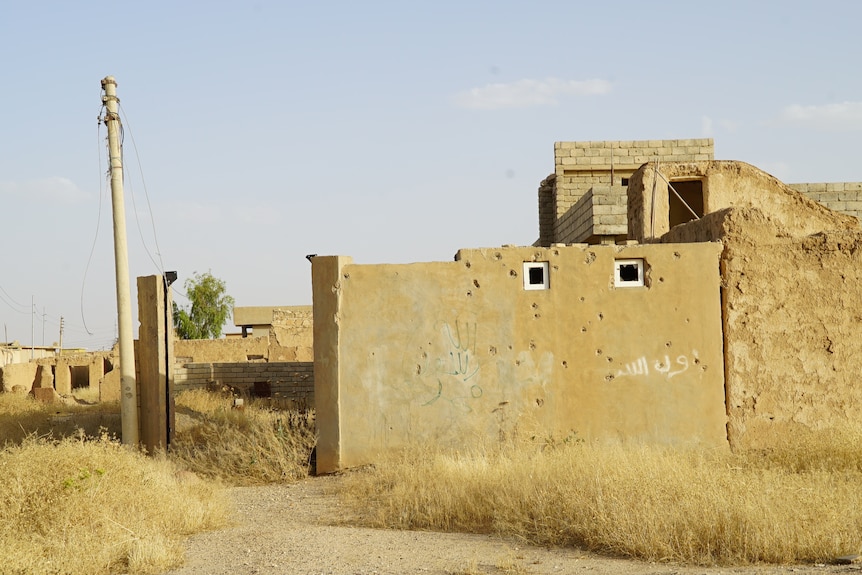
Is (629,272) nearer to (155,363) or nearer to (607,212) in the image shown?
(607,212)

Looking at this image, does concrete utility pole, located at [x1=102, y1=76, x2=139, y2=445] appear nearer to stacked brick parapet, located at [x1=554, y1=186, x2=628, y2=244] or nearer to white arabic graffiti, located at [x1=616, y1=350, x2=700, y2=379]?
white arabic graffiti, located at [x1=616, y1=350, x2=700, y2=379]

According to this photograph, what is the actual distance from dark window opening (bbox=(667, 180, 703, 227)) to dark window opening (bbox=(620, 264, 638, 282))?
3893 millimetres

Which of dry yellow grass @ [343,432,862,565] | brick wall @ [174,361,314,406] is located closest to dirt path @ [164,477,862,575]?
dry yellow grass @ [343,432,862,565]

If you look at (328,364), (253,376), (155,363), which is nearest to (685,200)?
(328,364)

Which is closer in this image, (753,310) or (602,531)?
(602,531)

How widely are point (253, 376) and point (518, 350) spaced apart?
10867 mm

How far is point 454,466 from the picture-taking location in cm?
888

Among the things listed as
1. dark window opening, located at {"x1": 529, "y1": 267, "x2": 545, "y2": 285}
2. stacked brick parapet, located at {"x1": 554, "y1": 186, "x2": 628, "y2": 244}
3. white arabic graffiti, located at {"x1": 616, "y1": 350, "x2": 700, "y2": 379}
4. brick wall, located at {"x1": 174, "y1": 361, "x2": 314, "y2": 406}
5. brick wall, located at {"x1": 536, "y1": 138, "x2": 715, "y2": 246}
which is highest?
brick wall, located at {"x1": 536, "y1": 138, "x2": 715, "y2": 246}

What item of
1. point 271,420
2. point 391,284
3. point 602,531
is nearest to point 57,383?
point 271,420

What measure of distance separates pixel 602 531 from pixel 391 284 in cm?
464

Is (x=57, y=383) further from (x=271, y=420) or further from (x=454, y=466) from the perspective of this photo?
(x=454, y=466)

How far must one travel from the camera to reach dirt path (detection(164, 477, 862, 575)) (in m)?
6.14

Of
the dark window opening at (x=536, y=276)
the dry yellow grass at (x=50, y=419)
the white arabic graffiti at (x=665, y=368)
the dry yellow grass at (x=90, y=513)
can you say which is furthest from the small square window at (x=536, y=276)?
the dry yellow grass at (x=50, y=419)

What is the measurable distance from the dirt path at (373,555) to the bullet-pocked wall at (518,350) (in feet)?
7.49
